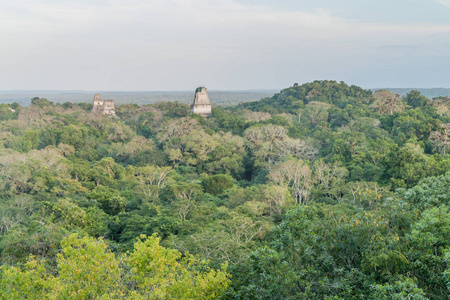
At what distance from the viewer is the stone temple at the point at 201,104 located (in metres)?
54.6

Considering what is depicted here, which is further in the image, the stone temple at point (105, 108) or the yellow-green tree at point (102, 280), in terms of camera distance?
the stone temple at point (105, 108)

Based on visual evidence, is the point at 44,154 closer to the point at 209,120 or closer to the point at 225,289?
the point at 209,120

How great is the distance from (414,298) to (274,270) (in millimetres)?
2656

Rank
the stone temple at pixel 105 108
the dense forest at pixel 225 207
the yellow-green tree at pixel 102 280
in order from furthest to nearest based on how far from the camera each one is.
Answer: the stone temple at pixel 105 108, the dense forest at pixel 225 207, the yellow-green tree at pixel 102 280

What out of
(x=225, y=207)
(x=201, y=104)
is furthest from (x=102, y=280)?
(x=201, y=104)

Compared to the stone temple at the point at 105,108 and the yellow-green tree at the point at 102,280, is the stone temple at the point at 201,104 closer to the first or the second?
the stone temple at the point at 105,108

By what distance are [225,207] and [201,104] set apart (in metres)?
33.0

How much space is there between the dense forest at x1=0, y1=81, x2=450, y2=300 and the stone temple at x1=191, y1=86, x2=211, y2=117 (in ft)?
4.42

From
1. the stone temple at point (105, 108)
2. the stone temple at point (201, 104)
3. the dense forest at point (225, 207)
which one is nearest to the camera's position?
the dense forest at point (225, 207)

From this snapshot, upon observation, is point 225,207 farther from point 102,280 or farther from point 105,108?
point 105,108

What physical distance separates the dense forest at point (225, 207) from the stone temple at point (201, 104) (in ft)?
4.42

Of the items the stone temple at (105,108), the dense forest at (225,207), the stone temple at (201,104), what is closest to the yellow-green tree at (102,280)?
the dense forest at (225,207)

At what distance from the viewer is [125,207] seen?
23.7 meters

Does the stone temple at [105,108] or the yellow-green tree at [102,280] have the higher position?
the stone temple at [105,108]
